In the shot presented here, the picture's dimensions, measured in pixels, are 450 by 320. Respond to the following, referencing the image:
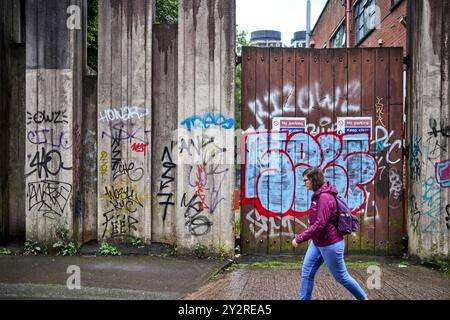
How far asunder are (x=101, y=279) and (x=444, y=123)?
5.69 m

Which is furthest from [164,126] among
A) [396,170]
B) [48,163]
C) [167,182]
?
[396,170]

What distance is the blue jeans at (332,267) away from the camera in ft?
16.7

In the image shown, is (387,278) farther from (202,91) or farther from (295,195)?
(202,91)

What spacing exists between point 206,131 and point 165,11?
8897mm

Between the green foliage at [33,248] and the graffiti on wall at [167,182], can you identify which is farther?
the graffiti on wall at [167,182]

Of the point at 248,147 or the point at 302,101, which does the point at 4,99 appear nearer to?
the point at 248,147

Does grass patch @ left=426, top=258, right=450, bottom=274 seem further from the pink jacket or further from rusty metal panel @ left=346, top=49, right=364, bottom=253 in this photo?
the pink jacket

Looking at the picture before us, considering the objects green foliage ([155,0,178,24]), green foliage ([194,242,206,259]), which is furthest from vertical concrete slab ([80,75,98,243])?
green foliage ([155,0,178,24])

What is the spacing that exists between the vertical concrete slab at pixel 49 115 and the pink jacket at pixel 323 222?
4.38m

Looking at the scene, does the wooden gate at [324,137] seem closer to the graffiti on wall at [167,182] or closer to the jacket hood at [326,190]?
the graffiti on wall at [167,182]

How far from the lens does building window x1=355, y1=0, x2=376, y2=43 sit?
16406 mm

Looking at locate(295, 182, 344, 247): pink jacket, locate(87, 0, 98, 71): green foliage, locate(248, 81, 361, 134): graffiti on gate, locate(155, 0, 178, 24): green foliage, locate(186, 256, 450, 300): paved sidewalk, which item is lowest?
locate(186, 256, 450, 300): paved sidewalk

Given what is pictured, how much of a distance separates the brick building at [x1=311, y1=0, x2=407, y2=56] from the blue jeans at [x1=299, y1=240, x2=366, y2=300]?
725cm

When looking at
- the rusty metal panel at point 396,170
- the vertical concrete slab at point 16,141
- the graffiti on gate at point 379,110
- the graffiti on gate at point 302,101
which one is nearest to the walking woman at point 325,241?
the graffiti on gate at point 302,101
